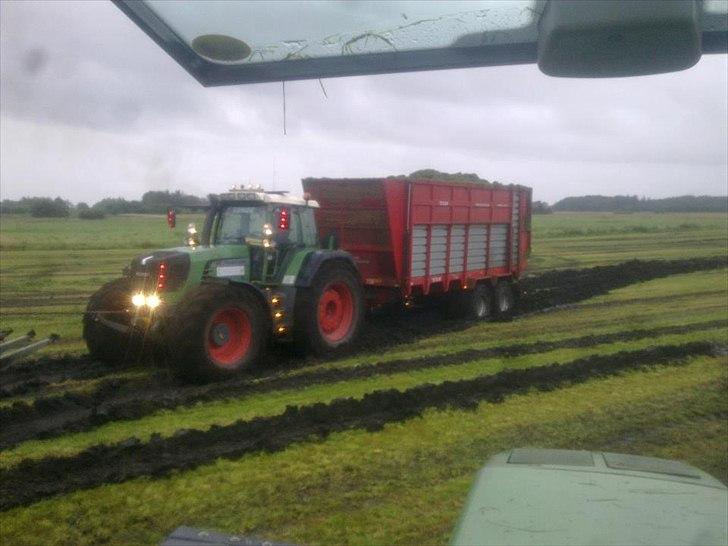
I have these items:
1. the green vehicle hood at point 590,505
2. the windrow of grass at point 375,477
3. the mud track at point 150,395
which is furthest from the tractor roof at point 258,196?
the green vehicle hood at point 590,505

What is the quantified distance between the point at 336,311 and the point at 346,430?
488 cm

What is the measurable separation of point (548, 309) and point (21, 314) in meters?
8.82

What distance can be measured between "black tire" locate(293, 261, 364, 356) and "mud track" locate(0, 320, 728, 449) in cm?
78

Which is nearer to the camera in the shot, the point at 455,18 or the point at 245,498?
the point at 455,18

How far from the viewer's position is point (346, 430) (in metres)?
7.76

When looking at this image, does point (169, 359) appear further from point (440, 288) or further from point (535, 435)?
point (440, 288)

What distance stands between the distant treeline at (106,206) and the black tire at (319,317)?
1.75 m

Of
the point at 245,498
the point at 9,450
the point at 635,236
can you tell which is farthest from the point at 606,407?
A: the point at 635,236

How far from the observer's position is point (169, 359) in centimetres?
1015

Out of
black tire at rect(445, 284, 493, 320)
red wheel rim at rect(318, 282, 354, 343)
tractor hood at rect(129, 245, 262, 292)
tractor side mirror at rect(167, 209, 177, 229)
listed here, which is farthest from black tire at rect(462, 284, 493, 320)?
tractor side mirror at rect(167, 209, 177, 229)

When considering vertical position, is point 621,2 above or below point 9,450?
above

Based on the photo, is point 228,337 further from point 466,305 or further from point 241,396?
point 466,305

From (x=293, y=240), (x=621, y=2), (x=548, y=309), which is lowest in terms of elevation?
(x=548, y=309)

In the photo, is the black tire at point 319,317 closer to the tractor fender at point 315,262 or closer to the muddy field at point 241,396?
the tractor fender at point 315,262
